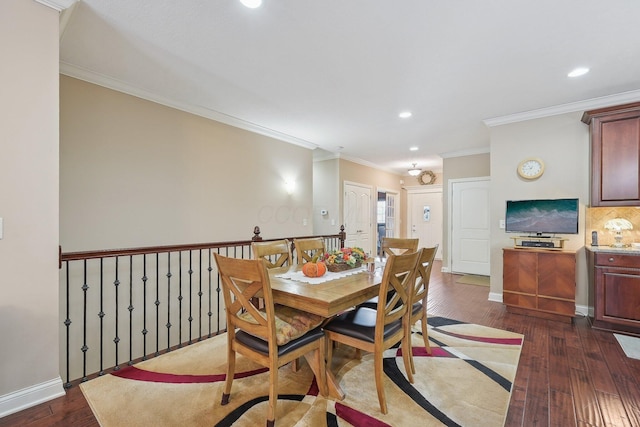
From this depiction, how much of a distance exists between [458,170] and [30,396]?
22.6ft

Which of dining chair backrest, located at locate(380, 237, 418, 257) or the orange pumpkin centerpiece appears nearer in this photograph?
the orange pumpkin centerpiece

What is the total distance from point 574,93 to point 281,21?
11.3 ft

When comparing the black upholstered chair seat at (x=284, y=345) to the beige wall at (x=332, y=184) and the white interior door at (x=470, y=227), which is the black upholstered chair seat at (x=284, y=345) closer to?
the beige wall at (x=332, y=184)

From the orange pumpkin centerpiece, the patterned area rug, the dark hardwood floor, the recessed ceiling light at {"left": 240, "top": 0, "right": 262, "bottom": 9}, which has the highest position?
the recessed ceiling light at {"left": 240, "top": 0, "right": 262, "bottom": 9}

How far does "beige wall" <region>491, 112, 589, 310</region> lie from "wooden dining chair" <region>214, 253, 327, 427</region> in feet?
11.6

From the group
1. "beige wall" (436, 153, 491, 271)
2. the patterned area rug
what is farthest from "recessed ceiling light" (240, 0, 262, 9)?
"beige wall" (436, 153, 491, 271)

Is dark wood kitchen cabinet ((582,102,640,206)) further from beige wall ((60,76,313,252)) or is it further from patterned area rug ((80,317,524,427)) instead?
beige wall ((60,76,313,252))

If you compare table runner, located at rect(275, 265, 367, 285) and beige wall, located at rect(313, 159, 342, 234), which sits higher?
beige wall, located at rect(313, 159, 342, 234)

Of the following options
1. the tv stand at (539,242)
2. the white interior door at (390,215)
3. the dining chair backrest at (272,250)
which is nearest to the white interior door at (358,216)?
the white interior door at (390,215)

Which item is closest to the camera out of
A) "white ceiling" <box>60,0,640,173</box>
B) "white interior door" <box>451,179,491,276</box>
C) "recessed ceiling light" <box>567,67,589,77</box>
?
"white ceiling" <box>60,0,640,173</box>

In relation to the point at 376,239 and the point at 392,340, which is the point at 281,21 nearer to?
the point at 392,340

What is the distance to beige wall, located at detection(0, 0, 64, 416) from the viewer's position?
1.78m

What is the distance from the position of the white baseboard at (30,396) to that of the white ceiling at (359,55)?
2.55 metres

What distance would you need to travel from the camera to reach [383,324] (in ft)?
6.00
